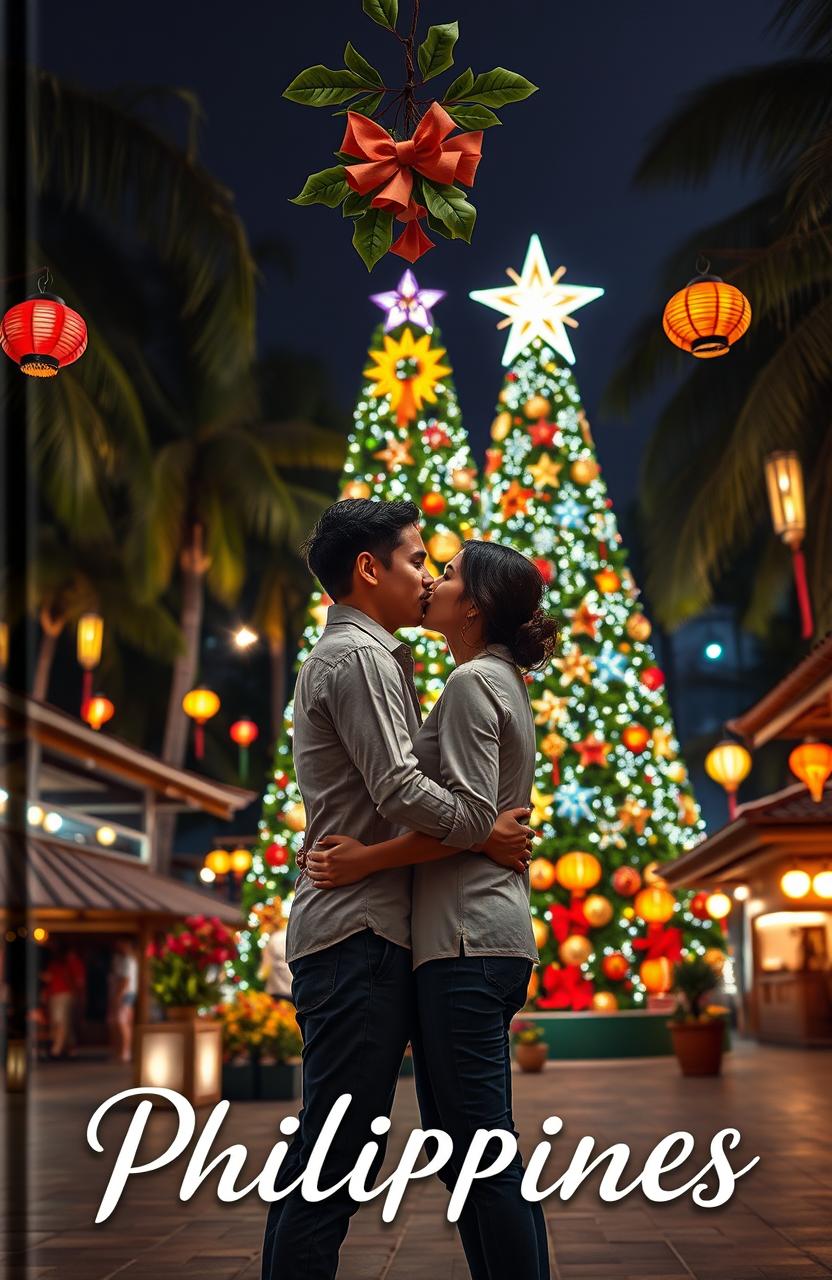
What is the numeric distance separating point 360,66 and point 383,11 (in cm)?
12

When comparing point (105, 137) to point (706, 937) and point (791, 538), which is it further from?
point (706, 937)

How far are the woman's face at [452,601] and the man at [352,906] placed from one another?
0.42ft

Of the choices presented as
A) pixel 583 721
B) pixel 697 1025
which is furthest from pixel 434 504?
pixel 697 1025

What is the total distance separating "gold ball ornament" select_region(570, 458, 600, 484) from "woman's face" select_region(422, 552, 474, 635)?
47.9 ft

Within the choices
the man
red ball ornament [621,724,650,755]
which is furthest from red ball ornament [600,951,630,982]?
the man

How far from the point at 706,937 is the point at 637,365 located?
731 cm

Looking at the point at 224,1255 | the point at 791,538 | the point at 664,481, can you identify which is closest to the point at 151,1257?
the point at 224,1255

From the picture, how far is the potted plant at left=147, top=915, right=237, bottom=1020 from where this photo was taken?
10391 millimetres

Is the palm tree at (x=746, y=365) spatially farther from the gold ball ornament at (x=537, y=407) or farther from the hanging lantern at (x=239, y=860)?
the hanging lantern at (x=239, y=860)

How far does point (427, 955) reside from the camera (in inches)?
105

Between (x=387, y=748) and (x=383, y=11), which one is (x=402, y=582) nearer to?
(x=387, y=748)

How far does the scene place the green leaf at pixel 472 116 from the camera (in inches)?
111

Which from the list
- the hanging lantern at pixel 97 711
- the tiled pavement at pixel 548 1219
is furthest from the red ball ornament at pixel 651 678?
the hanging lantern at pixel 97 711

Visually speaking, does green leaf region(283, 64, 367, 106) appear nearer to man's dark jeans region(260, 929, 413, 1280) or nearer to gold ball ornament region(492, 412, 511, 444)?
man's dark jeans region(260, 929, 413, 1280)
